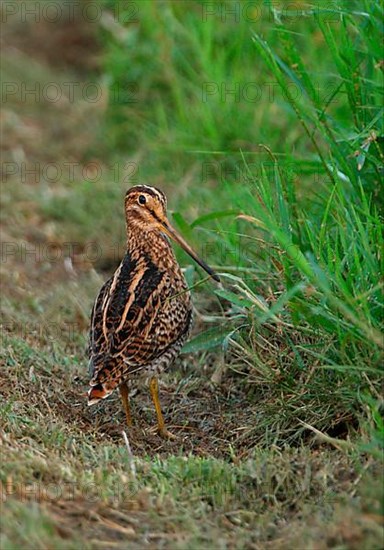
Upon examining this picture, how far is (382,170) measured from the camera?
5.02m

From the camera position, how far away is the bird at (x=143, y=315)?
181 inches

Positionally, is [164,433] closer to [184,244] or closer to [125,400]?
[125,400]

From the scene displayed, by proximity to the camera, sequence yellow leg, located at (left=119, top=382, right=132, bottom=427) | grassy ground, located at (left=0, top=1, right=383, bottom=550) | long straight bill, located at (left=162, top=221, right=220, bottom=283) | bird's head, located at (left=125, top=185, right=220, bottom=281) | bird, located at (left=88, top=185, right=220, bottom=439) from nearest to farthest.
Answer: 1. grassy ground, located at (left=0, top=1, right=383, bottom=550)
2. bird, located at (left=88, top=185, right=220, bottom=439)
3. yellow leg, located at (left=119, top=382, right=132, bottom=427)
4. long straight bill, located at (left=162, top=221, right=220, bottom=283)
5. bird's head, located at (left=125, top=185, right=220, bottom=281)

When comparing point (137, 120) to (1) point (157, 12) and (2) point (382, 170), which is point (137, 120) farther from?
(2) point (382, 170)

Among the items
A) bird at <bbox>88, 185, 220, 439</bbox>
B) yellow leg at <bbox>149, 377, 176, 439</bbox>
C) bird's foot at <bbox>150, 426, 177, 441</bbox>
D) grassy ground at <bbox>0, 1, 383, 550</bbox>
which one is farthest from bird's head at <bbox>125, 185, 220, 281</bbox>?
bird's foot at <bbox>150, 426, 177, 441</bbox>

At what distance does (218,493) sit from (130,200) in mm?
1833

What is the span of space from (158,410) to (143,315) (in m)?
0.41

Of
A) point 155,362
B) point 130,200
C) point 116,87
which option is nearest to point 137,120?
point 116,87

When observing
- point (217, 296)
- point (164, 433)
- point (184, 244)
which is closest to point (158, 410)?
point (164, 433)

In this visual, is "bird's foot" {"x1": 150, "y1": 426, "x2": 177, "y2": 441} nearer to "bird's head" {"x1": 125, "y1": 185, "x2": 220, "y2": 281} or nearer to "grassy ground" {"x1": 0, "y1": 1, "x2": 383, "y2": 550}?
"grassy ground" {"x1": 0, "y1": 1, "x2": 383, "y2": 550}

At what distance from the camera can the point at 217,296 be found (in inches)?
216

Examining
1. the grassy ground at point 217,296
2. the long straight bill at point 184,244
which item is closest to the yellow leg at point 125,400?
the grassy ground at point 217,296

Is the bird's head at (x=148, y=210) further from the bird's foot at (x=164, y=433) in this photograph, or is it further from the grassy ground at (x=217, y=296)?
the bird's foot at (x=164, y=433)

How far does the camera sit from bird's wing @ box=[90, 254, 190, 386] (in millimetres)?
4625
